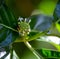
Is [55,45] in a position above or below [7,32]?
below

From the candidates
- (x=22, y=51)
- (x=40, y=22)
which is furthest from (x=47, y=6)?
(x=22, y=51)

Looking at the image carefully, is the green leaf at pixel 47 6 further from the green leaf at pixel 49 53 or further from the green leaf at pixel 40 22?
the green leaf at pixel 49 53

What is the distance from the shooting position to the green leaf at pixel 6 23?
0.57 m

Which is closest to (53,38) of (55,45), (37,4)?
(55,45)

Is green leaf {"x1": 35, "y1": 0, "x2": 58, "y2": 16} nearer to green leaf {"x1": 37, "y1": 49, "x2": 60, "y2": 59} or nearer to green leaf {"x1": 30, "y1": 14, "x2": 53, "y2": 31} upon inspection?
green leaf {"x1": 30, "y1": 14, "x2": 53, "y2": 31}

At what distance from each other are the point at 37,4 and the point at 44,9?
1.1 inches

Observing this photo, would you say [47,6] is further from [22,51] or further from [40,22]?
[22,51]

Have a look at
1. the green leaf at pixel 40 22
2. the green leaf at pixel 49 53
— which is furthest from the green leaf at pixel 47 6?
the green leaf at pixel 49 53

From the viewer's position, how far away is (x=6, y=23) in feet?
1.92

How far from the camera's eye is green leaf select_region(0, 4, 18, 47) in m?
0.57

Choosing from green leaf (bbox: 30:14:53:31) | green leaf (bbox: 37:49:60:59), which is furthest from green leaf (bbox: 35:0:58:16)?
green leaf (bbox: 37:49:60:59)

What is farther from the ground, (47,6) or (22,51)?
(47,6)

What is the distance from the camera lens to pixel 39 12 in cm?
63

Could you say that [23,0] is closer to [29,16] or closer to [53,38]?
[29,16]
